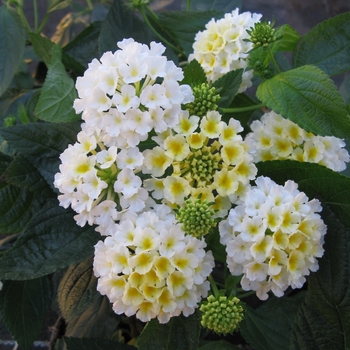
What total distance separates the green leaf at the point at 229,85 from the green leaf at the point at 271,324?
289mm

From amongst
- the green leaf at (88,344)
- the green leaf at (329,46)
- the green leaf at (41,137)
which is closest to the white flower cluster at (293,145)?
the green leaf at (329,46)

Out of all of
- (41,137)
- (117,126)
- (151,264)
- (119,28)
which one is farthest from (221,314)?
(119,28)

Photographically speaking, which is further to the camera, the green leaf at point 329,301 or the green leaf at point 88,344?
the green leaf at point 88,344

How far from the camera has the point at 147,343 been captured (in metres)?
0.56

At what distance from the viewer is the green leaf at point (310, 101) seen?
52cm

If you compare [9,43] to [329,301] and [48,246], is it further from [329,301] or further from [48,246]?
[329,301]

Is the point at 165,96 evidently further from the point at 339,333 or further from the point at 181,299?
the point at 339,333

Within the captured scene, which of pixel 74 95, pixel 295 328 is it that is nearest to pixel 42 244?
pixel 74 95

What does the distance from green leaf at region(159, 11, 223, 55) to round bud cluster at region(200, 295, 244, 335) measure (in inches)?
18.3

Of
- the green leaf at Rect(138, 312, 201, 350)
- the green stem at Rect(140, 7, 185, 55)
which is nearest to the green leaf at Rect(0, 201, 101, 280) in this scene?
the green leaf at Rect(138, 312, 201, 350)

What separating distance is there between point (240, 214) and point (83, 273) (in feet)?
0.94

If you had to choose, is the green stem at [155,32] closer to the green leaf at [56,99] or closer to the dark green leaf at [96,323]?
the green leaf at [56,99]

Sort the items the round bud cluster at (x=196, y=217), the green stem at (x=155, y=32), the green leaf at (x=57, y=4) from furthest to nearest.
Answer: the green leaf at (x=57, y=4), the green stem at (x=155, y=32), the round bud cluster at (x=196, y=217)

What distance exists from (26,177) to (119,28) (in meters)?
0.29
